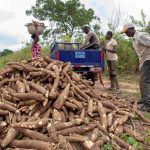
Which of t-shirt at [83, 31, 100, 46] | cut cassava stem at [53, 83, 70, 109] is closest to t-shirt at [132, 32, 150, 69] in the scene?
cut cassava stem at [53, 83, 70, 109]

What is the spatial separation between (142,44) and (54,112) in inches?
109

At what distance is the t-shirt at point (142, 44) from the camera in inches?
299

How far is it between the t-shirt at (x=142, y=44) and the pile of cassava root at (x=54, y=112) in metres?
1.03

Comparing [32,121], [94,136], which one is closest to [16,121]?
[32,121]

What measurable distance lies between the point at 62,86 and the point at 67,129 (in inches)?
50.6

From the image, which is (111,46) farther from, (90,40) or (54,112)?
(54,112)

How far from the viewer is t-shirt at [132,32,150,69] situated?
24.9ft

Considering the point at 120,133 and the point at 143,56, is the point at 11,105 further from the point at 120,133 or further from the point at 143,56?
the point at 143,56

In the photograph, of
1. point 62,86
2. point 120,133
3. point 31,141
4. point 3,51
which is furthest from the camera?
point 3,51

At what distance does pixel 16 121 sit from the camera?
552 cm

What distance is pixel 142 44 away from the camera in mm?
7648

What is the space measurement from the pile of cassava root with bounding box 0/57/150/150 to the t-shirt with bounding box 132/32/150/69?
1030mm

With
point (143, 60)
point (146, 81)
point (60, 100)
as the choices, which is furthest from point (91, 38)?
point (60, 100)

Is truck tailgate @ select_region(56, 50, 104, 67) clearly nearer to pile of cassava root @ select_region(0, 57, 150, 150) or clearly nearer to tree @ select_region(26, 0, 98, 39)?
pile of cassava root @ select_region(0, 57, 150, 150)
